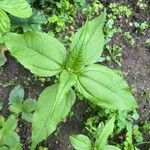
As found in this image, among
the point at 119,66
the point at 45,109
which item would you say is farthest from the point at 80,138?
the point at 119,66

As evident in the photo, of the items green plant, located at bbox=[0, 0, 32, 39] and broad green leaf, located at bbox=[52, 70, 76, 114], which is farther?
green plant, located at bbox=[0, 0, 32, 39]

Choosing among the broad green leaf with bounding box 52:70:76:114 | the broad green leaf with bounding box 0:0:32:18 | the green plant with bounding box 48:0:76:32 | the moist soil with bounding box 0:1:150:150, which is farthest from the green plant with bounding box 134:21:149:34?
the broad green leaf with bounding box 52:70:76:114

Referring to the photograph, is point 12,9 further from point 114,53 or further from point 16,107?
point 114,53

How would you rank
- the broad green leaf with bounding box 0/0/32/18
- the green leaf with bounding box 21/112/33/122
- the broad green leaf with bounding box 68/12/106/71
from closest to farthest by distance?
the broad green leaf with bounding box 68/12/106/71, the broad green leaf with bounding box 0/0/32/18, the green leaf with bounding box 21/112/33/122

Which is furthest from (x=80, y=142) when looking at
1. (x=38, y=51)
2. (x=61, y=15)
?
(x=61, y=15)

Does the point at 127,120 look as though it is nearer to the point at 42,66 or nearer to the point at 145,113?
the point at 145,113

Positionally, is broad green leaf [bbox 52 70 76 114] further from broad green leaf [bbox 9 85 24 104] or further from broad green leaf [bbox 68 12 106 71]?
broad green leaf [bbox 9 85 24 104]

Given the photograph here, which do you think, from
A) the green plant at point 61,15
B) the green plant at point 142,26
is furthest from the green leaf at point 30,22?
the green plant at point 142,26
